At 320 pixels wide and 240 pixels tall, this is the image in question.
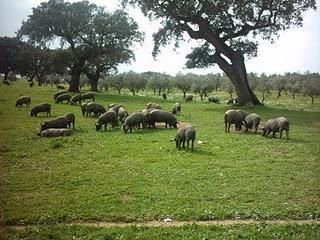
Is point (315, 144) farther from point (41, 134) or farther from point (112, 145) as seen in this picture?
point (41, 134)

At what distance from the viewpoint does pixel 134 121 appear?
28391 millimetres

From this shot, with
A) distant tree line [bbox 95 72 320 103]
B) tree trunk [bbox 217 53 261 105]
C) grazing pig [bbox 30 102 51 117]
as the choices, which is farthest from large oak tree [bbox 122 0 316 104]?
distant tree line [bbox 95 72 320 103]

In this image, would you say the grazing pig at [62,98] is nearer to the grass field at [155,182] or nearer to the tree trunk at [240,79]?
the tree trunk at [240,79]

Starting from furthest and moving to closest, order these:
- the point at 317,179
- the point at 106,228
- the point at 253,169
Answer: the point at 253,169 < the point at 317,179 < the point at 106,228

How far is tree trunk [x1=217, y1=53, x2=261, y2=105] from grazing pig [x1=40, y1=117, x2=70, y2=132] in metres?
24.0

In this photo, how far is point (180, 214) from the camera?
13336 millimetres

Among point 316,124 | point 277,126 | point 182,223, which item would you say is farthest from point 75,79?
point 182,223

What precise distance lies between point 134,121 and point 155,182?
39.7ft

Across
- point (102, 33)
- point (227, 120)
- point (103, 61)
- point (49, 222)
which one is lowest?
point (49, 222)

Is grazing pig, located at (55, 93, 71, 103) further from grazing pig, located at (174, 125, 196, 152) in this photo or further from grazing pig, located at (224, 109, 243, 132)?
grazing pig, located at (174, 125, 196, 152)

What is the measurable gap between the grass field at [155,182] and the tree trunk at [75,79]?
3797 centimetres

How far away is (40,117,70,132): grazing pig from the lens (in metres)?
27.8

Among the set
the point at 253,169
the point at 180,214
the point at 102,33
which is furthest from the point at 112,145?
the point at 102,33

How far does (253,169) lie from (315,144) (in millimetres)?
7451
